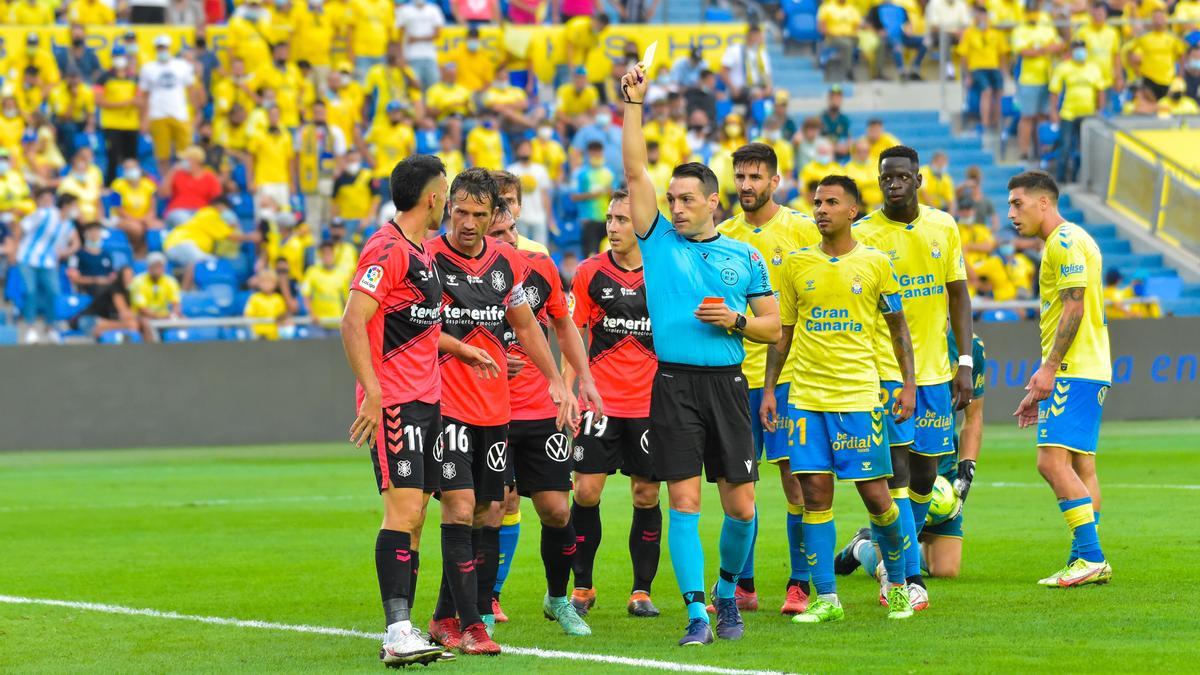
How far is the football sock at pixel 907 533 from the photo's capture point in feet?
33.0

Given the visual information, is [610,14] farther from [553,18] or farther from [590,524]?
[590,524]

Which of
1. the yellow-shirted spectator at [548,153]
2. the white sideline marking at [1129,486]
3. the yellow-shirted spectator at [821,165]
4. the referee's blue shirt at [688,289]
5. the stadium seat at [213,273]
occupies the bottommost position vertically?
the white sideline marking at [1129,486]

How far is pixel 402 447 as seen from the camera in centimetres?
841

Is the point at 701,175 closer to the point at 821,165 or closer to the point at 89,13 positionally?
the point at 821,165

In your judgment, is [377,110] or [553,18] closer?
[377,110]

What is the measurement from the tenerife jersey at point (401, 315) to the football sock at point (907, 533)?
293cm

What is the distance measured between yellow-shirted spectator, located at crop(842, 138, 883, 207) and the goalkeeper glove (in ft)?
47.2

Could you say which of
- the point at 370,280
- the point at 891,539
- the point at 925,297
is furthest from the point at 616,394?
the point at 370,280

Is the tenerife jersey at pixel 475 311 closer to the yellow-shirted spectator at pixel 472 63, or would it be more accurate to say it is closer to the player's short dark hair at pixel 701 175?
the player's short dark hair at pixel 701 175

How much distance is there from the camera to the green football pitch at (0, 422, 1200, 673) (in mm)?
8555

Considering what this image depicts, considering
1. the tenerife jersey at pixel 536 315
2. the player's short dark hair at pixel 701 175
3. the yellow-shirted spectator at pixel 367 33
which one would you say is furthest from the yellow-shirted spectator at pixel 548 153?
the player's short dark hair at pixel 701 175

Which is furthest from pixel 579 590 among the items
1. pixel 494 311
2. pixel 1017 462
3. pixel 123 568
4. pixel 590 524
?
pixel 1017 462

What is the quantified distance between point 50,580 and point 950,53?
2391 cm

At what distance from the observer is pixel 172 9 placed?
29.8 meters
